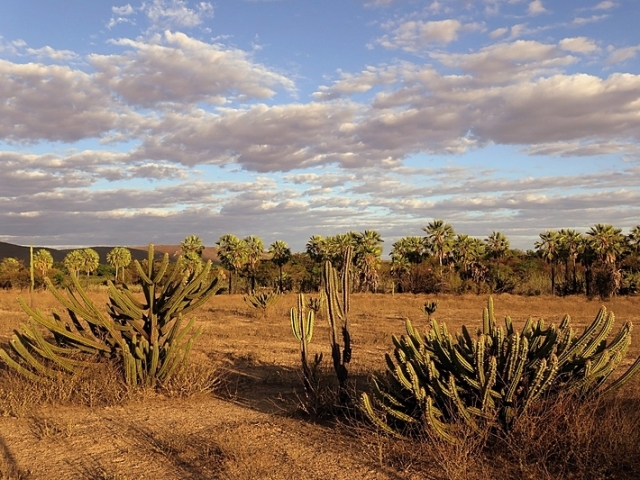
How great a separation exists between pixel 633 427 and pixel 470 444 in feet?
4.99

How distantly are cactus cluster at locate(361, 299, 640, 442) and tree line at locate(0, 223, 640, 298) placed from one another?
4396cm

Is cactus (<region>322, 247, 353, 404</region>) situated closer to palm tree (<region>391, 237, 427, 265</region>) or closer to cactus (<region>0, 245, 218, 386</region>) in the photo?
cactus (<region>0, 245, 218, 386</region>)

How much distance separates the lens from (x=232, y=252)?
5425cm

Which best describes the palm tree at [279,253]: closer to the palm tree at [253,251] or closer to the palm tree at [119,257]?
the palm tree at [253,251]

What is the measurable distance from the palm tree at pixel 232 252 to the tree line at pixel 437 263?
0.10m

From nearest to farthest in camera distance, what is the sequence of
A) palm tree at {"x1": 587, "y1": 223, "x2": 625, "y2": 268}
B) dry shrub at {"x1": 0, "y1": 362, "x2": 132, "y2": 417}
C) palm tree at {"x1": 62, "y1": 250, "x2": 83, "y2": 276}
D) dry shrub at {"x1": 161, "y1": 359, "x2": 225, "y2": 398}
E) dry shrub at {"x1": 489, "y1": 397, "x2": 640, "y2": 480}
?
dry shrub at {"x1": 489, "y1": 397, "x2": 640, "y2": 480}, dry shrub at {"x1": 0, "y1": 362, "x2": 132, "y2": 417}, dry shrub at {"x1": 161, "y1": 359, "x2": 225, "y2": 398}, palm tree at {"x1": 587, "y1": 223, "x2": 625, "y2": 268}, palm tree at {"x1": 62, "y1": 250, "x2": 83, "y2": 276}

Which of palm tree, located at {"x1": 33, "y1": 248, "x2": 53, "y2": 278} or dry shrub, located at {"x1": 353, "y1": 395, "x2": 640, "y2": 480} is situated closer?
dry shrub, located at {"x1": 353, "y1": 395, "x2": 640, "y2": 480}

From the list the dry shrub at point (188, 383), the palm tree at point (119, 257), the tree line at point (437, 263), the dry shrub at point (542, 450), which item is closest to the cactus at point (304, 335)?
the dry shrub at point (188, 383)

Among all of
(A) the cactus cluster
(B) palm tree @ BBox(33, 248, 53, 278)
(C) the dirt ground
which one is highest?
(B) palm tree @ BBox(33, 248, 53, 278)

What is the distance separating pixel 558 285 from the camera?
2073 inches

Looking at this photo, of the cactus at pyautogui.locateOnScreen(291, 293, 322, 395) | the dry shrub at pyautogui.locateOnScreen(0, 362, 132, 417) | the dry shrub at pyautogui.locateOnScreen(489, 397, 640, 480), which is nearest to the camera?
the dry shrub at pyautogui.locateOnScreen(489, 397, 640, 480)

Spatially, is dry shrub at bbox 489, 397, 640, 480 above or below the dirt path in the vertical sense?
above

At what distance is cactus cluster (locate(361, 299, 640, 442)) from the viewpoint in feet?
17.9

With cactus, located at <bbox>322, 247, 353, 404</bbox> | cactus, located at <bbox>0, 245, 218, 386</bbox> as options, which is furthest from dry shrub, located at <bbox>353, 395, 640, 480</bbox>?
cactus, located at <bbox>0, 245, 218, 386</bbox>
